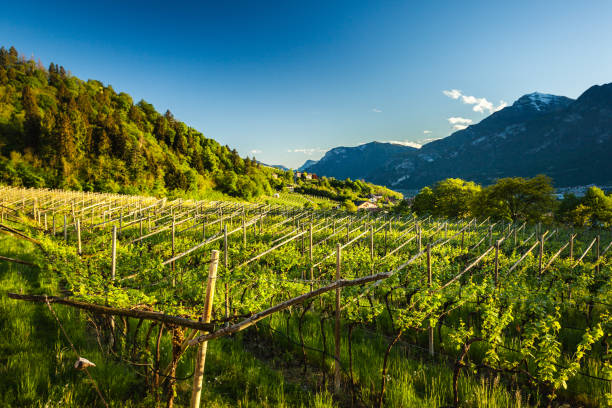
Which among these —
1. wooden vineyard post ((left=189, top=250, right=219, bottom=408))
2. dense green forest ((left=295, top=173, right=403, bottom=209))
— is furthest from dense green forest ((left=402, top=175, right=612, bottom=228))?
dense green forest ((left=295, top=173, right=403, bottom=209))

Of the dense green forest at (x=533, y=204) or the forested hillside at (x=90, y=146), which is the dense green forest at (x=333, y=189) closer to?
the forested hillside at (x=90, y=146)

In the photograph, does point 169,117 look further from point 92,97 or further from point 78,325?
point 78,325

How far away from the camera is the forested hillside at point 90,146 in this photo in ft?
149

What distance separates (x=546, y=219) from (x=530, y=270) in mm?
25088

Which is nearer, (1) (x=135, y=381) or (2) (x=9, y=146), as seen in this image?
(1) (x=135, y=381)

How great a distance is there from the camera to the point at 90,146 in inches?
1994

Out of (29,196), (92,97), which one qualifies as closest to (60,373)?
(29,196)

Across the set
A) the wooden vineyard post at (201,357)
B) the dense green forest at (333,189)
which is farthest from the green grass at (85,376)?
the dense green forest at (333,189)

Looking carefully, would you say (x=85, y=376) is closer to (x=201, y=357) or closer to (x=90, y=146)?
(x=201, y=357)

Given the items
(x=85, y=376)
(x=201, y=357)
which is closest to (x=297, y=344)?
(x=201, y=357)

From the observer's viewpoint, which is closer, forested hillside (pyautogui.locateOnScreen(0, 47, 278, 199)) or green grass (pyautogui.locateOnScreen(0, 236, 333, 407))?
green grass (pyautogui.locateOnScreen(0, 236, 333, 407))

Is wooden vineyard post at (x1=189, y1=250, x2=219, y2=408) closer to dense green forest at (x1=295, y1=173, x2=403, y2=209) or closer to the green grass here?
the green grass

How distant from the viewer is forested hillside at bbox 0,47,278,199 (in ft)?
149

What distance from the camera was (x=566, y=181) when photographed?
A: 515ft
